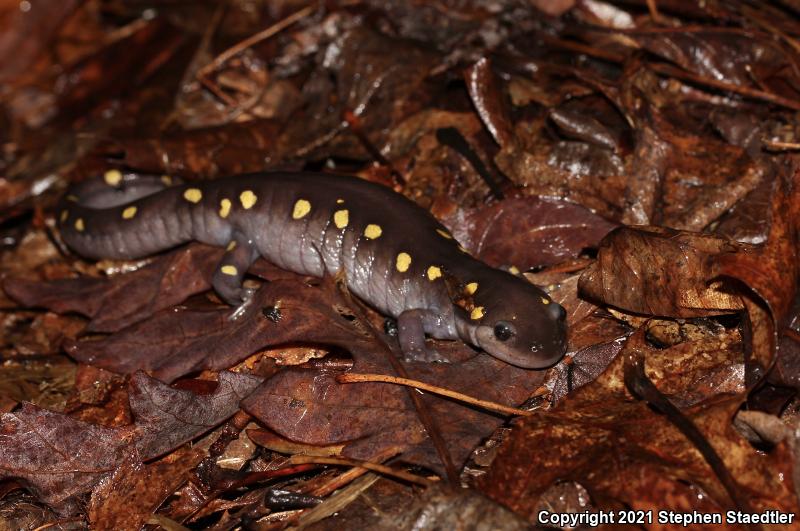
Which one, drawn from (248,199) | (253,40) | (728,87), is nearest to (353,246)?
(248,199)

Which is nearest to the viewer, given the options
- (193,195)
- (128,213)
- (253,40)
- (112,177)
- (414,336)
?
(414,336)

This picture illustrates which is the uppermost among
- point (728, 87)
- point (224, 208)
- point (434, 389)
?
point (728, 87)

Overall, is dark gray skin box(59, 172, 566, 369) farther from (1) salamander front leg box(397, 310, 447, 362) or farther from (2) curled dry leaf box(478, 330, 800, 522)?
(2) curled dry leaf box(478, 330, 800, 522)

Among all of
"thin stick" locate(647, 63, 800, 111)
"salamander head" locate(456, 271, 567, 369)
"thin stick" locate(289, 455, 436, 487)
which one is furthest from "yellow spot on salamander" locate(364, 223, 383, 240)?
"thin stick" locate(647, 63, 800, 111)

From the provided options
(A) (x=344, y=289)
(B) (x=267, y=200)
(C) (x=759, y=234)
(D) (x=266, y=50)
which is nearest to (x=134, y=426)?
(A) (x=344, y=289)

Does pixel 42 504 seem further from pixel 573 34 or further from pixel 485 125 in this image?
pixel 573 34

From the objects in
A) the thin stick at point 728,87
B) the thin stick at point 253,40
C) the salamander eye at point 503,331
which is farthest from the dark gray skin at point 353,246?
the thin stick at point 728,87

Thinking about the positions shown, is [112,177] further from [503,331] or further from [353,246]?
[503,331]
